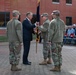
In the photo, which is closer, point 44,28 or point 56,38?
point 56,38

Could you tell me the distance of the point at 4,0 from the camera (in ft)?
156

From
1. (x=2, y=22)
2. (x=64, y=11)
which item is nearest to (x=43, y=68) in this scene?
(x=2, y=22)

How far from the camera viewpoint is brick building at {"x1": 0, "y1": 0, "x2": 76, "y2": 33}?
157 ft

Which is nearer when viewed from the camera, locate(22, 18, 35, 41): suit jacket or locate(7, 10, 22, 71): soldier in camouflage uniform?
locate(7, 10, 22, 71): soldier in camouflage uniform

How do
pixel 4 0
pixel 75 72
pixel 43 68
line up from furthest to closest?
pixel 4 0, pixel 43 68, pixel 75 72

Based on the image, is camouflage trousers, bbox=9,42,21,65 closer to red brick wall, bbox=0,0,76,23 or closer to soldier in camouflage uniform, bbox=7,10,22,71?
soldier in camouflage uniform, bbox=7,10,22,71

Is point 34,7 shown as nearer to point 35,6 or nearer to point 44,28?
point 35,6

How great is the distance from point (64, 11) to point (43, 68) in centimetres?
4126

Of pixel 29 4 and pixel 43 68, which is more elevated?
pixel 29 4

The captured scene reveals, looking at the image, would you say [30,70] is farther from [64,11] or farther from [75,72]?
[64,11]

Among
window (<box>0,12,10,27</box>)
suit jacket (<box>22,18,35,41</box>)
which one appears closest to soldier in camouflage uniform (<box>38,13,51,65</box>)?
suit jacket (<box>22,18,35,41</box>)

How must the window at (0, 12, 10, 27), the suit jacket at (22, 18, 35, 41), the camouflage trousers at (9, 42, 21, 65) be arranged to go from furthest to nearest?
the window at (0, 12, 10, 27)
the suit jacket at (22, 18, 35, 41)
the camouflage trousers at (9, 42, 21, 65)

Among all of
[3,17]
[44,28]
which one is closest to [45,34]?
[44,28]

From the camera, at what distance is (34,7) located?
48.7 metres
